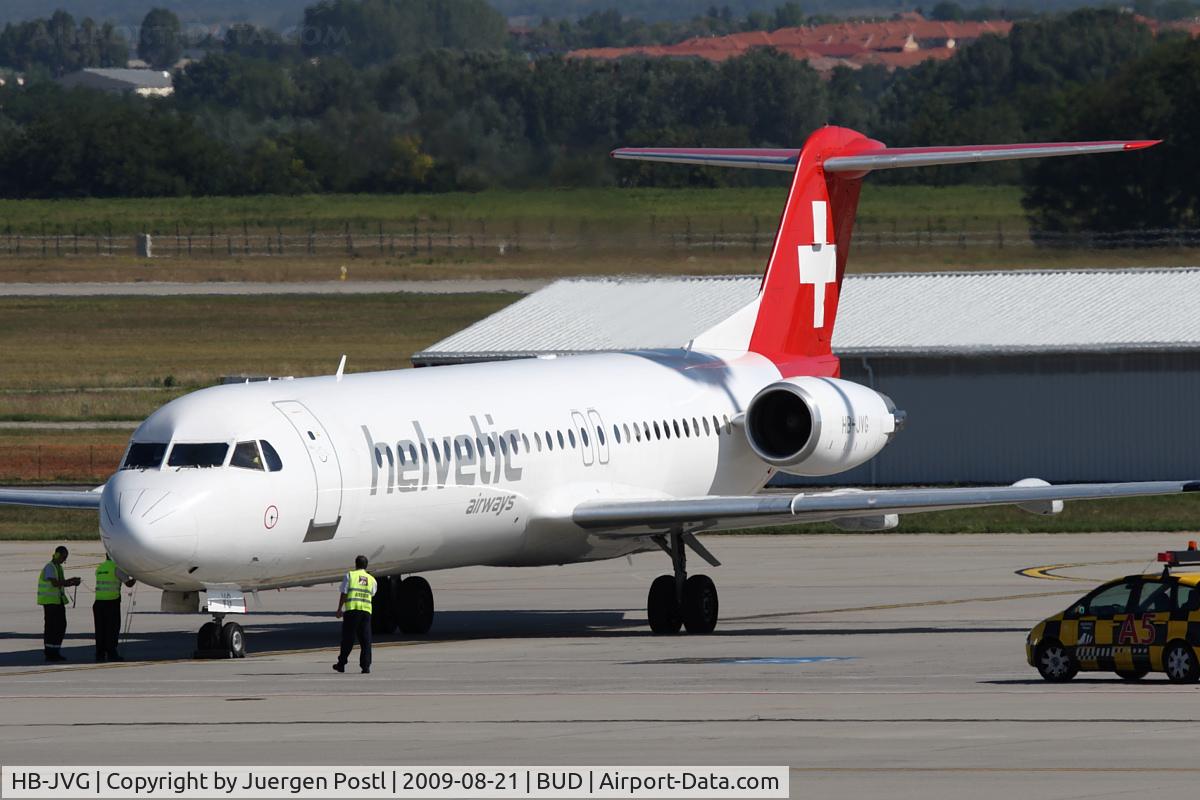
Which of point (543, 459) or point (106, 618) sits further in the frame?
point (543, 459)

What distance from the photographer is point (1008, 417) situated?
56.2 m

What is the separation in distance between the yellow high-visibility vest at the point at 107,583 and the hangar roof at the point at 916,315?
2977 centimetres

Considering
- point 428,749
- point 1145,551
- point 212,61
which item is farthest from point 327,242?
point 428,749

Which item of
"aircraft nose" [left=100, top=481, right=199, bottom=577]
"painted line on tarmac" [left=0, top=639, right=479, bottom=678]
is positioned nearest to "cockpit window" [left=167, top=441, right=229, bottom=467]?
"aircraft nose" [left=100, top=481, right=199, bottom=577]

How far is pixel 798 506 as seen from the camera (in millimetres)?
30031

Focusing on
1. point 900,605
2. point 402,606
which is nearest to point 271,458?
point 402,606

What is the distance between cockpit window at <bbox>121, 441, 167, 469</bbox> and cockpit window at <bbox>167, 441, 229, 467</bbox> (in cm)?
15

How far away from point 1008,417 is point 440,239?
48.9 metres

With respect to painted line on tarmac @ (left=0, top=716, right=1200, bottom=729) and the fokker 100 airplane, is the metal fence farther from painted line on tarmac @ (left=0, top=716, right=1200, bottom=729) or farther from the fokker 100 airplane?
painted line on tarmac @ (left=0, top=716, right=1200, bottom=729)

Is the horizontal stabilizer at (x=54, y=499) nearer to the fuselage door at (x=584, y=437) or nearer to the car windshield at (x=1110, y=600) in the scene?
the fuselage door at (x=584, y=437)

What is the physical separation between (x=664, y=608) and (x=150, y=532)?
8.95 metres

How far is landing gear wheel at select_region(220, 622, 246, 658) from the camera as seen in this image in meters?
27.5

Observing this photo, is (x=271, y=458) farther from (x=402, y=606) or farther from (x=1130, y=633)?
(x=1130, y=633)

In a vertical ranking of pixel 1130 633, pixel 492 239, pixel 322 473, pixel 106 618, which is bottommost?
pixel 106 618
